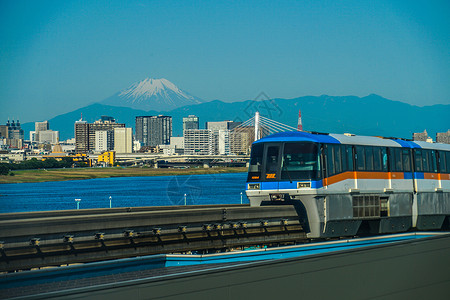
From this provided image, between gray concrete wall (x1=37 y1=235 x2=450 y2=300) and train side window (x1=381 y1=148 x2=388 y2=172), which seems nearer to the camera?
gray concrete wall (x1=37 y1=235 x2=450 y2=300)

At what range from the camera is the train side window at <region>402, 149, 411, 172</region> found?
66.0 feet

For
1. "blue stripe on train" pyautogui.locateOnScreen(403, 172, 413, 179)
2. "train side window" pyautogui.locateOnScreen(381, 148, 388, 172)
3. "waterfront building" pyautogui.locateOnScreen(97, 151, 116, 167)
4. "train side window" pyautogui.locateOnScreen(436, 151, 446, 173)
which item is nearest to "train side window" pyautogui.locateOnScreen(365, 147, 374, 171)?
"train side window" pyautogui.locateOnScreen(381, 148, 388, 172)

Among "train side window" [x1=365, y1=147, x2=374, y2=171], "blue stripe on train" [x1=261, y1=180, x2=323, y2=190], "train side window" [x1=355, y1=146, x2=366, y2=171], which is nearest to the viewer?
"blue stripe on train" [x1=261, y1=180, x2=323, y2=190]

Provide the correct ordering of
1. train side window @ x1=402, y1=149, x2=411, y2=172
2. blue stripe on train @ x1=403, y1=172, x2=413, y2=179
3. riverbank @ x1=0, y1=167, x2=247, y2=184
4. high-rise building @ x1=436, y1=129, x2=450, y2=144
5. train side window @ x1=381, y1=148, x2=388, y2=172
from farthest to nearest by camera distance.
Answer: riverbank @ x1=0, y1=167, x2=247, y2=184, high-rise building @ x1=436, y1=129, x2=450, y2=144, train side window @ x1=402, y1=149, x2=411, y2=172, blue stripe on train @ x1=403, y1=172, x2=413, y2=179, train side window @ x1=381, y1=148, x2=388, y2=172

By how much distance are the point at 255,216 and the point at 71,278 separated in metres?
7.27

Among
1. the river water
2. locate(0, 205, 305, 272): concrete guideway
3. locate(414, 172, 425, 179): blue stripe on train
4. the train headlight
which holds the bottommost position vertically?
the river water

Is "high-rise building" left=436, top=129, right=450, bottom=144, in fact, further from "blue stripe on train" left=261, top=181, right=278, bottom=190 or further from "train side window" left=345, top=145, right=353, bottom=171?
"blue stripe on train" left=261, top=181, right=278, bottom=190

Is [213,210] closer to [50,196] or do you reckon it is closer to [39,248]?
[39,248]

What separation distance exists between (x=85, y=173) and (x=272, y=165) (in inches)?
4243

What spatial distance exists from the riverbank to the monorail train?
76.0 m

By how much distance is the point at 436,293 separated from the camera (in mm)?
9758

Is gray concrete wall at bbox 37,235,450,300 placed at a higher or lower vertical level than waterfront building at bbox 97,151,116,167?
lower

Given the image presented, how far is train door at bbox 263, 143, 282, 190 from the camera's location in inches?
661

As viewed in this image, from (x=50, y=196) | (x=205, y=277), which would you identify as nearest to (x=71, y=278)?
(x=205, y=277)
